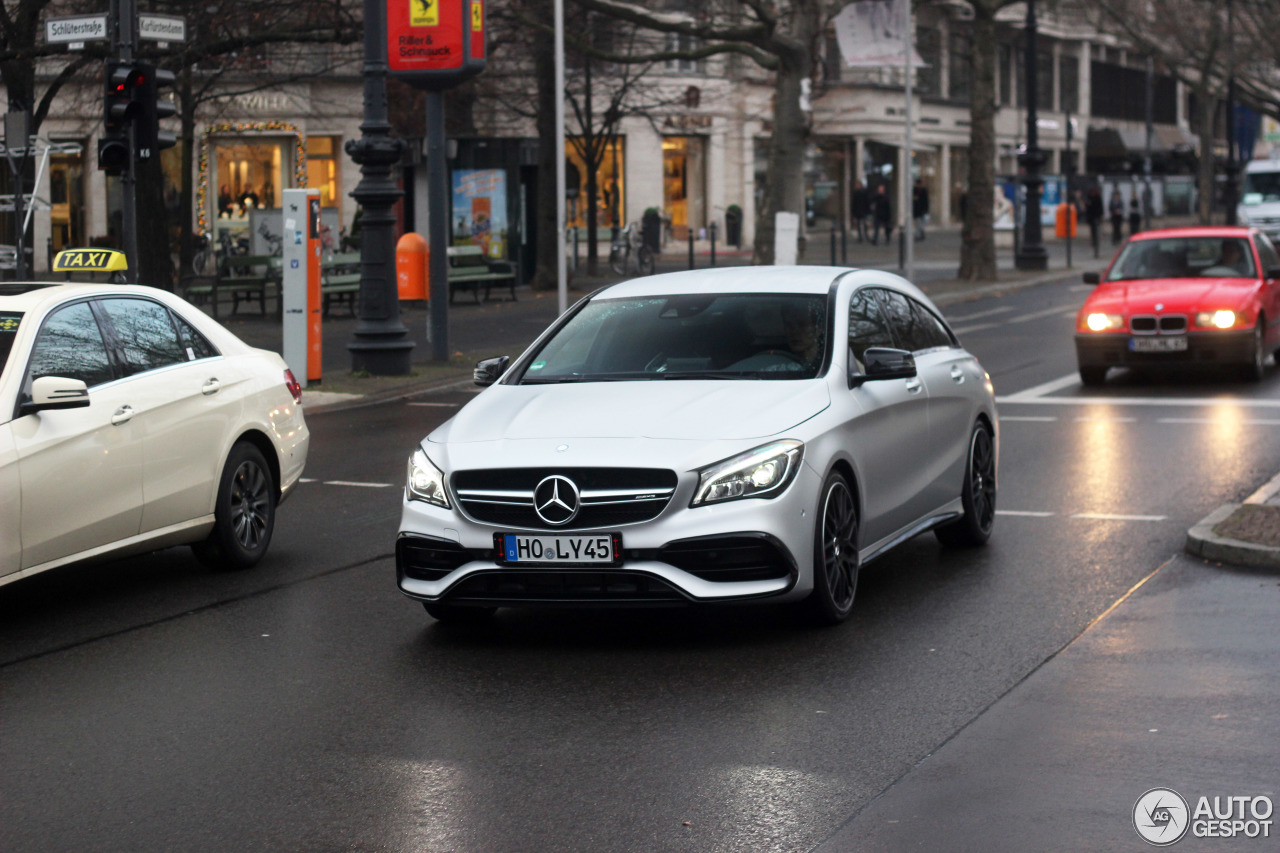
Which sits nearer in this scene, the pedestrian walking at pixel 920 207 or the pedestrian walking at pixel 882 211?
the pedestrian walking at pixel 882 211

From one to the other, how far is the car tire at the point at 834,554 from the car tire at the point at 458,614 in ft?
4.46

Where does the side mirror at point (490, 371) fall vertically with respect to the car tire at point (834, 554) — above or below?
above

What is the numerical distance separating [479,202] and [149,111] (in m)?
18.9

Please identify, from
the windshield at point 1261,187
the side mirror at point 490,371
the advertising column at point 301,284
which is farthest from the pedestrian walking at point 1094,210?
the side mirror at point 490,371

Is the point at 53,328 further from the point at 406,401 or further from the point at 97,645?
the point at 406,401

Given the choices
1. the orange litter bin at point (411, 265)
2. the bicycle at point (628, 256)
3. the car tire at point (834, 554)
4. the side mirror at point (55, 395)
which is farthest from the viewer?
the bicycle at point (628, 256)

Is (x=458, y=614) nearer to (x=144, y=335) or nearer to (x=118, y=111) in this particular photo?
(x=144, y=335)

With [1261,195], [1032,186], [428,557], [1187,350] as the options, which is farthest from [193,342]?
[1261,195]

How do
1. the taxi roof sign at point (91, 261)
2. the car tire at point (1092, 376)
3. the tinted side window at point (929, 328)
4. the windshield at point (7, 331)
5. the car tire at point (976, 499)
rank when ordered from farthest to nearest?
the car tire at point (1092, 376) → the taxi roof sign at point (91, 261) → the car tire at point (976, 499) → the tinted side window at point (929, 328) → the windshield at point (7, 331)

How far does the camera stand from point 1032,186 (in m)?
42.1

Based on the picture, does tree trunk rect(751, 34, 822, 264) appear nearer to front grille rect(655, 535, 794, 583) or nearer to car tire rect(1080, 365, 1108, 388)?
car tire rect(1080, 365, 1108, 388)

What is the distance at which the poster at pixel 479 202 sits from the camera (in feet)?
116

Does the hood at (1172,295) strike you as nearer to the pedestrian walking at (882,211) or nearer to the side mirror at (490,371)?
the side mirror at (490,371)

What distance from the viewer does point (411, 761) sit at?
18.6 feet
